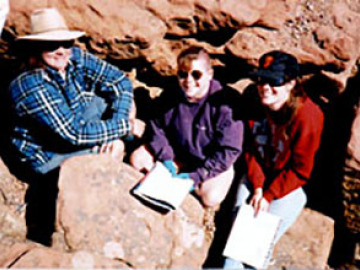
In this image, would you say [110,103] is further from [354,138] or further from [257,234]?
[354,138]

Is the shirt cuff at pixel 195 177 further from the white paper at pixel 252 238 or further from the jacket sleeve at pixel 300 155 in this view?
the jacket sleeve at pixel 300 155

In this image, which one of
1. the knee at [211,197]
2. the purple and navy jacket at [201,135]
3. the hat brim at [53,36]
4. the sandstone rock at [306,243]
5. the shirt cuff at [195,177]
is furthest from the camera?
the sandstone rock at [306,243]

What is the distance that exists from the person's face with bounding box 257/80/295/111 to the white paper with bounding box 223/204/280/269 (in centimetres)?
81

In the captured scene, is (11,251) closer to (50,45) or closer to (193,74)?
(50,45)

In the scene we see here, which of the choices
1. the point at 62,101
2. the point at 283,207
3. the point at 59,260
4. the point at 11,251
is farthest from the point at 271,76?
the point at 11,251

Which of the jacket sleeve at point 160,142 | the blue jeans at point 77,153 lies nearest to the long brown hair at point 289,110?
the jacket sleeve at point 160,142

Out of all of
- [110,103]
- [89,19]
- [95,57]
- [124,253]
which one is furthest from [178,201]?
[89,19]

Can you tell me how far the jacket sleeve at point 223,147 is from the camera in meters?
3.96

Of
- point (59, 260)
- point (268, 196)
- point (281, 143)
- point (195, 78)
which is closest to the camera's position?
point (59, 260)

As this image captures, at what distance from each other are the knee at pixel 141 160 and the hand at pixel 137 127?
8.6 inches

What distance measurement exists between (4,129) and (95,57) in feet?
3.80

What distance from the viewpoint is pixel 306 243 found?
4.44 m

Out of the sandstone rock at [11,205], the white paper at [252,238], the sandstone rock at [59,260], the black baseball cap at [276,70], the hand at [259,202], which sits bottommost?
the sandstone rock at [11,205]

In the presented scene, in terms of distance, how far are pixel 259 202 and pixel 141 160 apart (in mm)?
940
